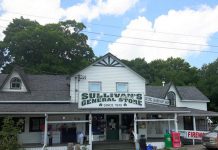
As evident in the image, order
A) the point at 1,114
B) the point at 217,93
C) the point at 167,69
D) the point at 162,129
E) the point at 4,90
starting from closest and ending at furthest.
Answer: the point at 1,114 → the point at 4,90 → the point at 162,129 → the point at 217,93 → the point at 167,69

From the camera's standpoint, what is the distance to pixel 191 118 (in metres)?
35.2

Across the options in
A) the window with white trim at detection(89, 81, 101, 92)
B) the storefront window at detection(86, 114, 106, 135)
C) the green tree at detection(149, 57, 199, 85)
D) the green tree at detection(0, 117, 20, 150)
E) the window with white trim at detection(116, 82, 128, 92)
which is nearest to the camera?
the green tree at detection(0, 117, 20, 150)

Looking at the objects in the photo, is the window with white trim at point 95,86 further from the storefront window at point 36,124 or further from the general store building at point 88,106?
the storefront window at point 36,124

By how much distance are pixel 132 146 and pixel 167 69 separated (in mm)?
51502

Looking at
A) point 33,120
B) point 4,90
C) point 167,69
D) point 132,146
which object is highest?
point 167,69

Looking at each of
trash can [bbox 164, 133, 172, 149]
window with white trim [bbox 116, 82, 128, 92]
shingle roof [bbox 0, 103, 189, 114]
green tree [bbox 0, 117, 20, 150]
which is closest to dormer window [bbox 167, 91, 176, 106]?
window with white trim [bbox 116, 82, 128, 92]

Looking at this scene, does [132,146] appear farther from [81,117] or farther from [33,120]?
[33,120]

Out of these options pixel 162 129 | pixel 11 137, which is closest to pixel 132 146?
pixel 162 129

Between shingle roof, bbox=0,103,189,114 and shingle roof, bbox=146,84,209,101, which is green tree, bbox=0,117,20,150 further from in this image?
shingle roof, bbox=146,84,209,101

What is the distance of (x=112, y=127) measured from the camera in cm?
2927

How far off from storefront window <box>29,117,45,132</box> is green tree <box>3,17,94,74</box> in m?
22.4

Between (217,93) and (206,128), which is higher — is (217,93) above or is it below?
above

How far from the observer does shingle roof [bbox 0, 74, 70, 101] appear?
2777cm

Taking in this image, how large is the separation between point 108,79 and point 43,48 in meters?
25.0
